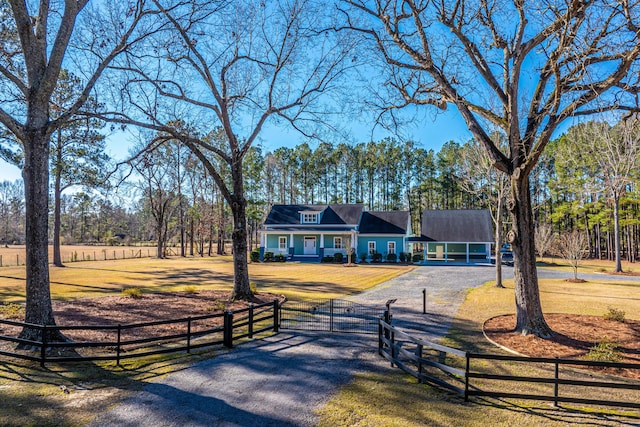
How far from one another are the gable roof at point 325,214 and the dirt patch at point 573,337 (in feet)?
96.9

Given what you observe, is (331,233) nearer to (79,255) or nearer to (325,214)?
(325,214)

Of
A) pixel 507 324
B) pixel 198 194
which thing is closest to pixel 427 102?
pixel 507 324

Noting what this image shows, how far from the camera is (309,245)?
40.1 meters

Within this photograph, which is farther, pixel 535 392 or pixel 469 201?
pixel 469 201

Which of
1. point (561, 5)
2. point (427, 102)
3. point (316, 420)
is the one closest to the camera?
point (316, 420)

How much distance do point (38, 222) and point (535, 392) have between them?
11442 mm

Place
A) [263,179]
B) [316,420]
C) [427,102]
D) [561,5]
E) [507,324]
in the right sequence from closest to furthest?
[316,420] → [561,5] → [507,324] → [427,102] → [263,179]

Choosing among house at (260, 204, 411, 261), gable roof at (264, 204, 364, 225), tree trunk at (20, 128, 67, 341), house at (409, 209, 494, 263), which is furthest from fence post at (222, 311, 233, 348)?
house at (409, 209, 494, 263)

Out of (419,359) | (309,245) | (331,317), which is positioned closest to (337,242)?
(309,245)

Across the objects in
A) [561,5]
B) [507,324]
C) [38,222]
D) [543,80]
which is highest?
[561,5]

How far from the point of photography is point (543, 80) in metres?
10.0

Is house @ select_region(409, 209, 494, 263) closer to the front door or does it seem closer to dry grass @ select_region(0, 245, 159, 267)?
the front door

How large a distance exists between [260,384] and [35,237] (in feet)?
22.2

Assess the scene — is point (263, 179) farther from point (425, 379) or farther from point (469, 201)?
point (425, 379)
